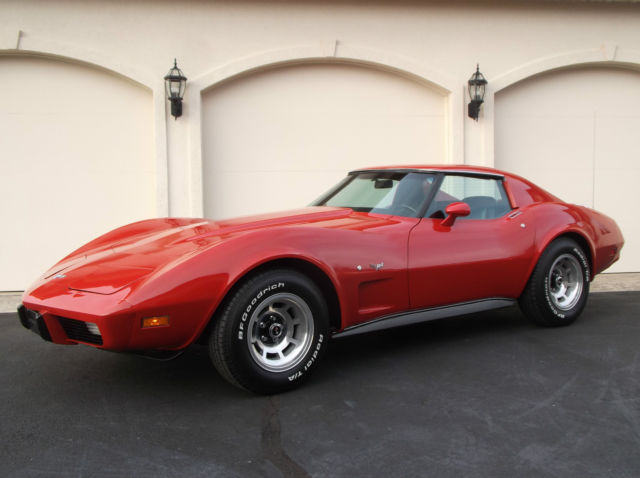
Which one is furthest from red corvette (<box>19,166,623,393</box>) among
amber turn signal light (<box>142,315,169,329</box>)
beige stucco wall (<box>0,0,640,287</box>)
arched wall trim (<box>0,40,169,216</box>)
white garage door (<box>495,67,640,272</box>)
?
white garage door (<box>495,67,640,272</box>)

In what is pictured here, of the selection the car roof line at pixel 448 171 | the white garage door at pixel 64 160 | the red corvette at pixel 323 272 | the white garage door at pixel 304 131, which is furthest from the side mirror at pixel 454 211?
the white garage door at pixel 64 160

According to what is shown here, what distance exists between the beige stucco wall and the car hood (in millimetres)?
3355

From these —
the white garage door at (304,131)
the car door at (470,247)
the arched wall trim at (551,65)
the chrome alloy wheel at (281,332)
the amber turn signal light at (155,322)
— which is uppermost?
the arched wall trim at (551,65)

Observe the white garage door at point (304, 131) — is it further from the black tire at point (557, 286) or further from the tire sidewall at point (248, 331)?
the tire sidewall at point (248, 331)

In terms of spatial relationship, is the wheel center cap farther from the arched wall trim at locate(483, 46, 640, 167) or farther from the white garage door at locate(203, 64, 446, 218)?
the arched wall trim at locate(483, 46, 640, 167)

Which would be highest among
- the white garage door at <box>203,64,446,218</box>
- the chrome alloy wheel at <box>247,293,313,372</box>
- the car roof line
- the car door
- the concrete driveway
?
the white garage door at <box>203,64,446,218</box>

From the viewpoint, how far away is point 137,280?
10.7 ft

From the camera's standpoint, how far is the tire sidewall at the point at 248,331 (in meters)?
3.33

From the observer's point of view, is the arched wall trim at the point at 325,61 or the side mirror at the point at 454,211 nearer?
the side mirror at the point at 454,211

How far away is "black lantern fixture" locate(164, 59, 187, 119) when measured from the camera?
7.48 meters

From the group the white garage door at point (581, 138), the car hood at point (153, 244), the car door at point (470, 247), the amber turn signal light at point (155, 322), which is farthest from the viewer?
the white garage door at point (581, 138)

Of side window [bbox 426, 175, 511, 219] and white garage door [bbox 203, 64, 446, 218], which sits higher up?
white garage door [bbox 203, 64, 446, 218]

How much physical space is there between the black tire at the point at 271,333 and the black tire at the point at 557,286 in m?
2.10

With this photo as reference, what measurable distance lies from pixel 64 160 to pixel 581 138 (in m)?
6.99
